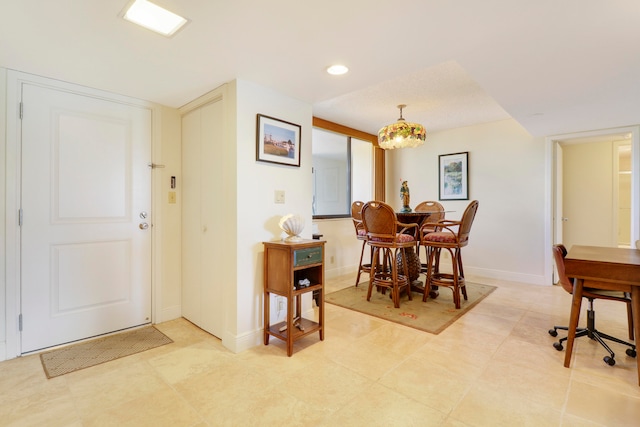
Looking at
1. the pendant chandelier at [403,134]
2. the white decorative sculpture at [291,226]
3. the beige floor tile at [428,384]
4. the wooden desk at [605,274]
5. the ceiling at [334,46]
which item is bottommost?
the beige floor tile at [428,384]

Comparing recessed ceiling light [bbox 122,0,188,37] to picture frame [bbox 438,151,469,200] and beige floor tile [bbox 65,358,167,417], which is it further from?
picture frame [bbox 438,151,469,200]

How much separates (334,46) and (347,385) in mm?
2019

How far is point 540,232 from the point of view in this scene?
409 cm

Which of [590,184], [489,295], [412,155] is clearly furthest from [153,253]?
[590,184]

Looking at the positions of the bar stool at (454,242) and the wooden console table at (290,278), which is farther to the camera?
the bar stool at (454,242)

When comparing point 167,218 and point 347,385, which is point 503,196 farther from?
point 167,218

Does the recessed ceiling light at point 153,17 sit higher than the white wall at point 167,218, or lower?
higher

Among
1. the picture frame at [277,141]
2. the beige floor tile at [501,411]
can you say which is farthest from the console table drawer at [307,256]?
the beige floor tile at [501,411]

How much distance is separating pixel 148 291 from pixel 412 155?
4429mm

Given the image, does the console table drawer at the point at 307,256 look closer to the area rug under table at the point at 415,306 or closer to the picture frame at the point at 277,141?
the picture frame at the point at 277,141

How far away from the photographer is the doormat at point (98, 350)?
200cm

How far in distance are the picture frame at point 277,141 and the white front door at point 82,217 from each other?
3.85 feet

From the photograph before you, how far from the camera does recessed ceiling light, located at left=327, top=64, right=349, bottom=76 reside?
2043mm

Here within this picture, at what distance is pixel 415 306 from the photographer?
3.18 meters
